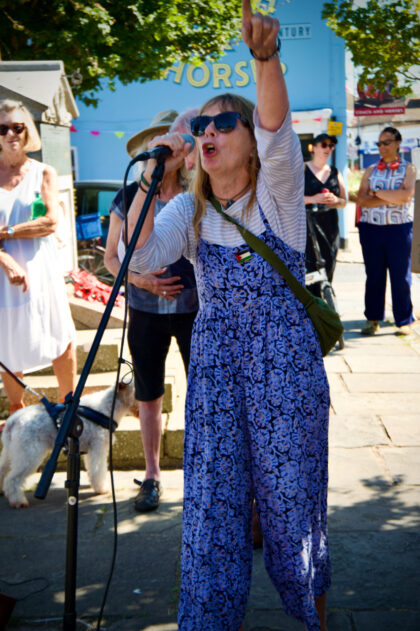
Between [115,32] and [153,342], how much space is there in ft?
26.6

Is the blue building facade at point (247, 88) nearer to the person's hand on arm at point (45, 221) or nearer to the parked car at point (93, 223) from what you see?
the parked car at point (93, 223)

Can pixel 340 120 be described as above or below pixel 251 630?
above

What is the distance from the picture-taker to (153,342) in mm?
3719

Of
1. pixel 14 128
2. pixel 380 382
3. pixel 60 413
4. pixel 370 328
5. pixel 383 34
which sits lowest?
pixel 380 382

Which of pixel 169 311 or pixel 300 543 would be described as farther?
pixel 169 311

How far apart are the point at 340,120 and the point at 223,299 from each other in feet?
61.0

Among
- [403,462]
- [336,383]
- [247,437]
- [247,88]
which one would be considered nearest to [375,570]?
[247,437]

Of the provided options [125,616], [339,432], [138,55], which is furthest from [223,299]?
[138,55]

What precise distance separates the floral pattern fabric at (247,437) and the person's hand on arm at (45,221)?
2.13 metres

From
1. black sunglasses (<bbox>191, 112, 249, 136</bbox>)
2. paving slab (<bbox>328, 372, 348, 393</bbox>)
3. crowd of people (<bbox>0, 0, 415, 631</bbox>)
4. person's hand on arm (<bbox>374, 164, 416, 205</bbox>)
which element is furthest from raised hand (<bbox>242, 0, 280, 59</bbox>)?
person's hand on arm (<bbox>374, 164, 416, 205</bbox>)

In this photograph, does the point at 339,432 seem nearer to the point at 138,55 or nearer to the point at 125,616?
the point at 125,616

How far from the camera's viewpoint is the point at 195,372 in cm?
243

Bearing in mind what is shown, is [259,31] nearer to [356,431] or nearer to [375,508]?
[375,508]

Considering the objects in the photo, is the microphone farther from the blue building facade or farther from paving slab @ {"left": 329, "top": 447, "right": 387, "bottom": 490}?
the blue building facade
